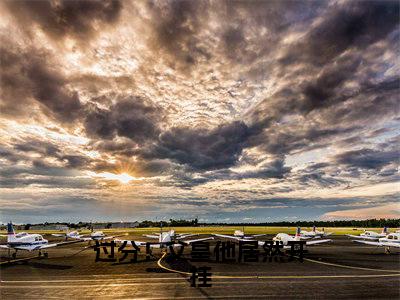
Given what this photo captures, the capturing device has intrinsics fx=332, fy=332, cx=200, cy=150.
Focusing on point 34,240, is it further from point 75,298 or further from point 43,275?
point 75,298

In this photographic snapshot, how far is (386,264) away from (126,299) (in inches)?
1604

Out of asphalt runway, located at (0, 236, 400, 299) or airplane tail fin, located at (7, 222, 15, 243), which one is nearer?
asphalt runway, located at (0, 236, 400, 299)

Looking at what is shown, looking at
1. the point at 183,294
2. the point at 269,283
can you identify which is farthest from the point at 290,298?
the point at 183,294

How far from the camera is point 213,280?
36094 mm

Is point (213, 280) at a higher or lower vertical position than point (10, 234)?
lower

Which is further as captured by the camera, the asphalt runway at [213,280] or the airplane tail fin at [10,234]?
the airplane tail fin at [10,234]

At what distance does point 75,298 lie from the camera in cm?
2889

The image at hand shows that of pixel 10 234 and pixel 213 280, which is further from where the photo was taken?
pixel 10 234

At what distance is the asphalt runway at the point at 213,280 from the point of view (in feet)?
98.5

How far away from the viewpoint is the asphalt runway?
3002 cm

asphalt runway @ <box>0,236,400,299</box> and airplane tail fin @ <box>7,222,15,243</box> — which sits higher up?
airplane tail fin @ <box>7,222,15,243</box>

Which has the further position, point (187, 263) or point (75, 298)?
point (187, 263)

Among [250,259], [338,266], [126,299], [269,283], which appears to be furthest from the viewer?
[250,259]

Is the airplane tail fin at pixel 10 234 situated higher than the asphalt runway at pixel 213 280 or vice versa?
the airplane tail fin at pixel 10 234
